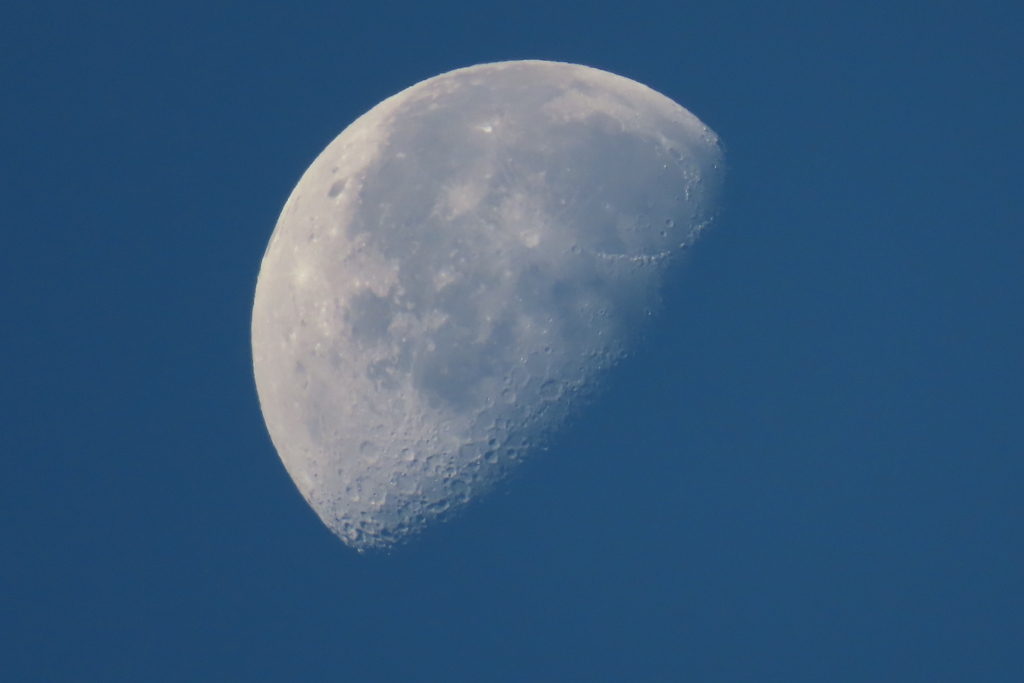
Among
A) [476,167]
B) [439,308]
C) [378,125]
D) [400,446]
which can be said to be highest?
[378,125]

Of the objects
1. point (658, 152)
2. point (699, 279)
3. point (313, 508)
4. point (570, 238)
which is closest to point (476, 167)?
point (570, 238)

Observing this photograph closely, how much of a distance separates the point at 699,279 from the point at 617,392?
46.0 inches

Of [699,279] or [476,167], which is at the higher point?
[476,167]

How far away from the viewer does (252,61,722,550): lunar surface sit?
6.70 meters

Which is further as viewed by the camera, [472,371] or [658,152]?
[658,152]

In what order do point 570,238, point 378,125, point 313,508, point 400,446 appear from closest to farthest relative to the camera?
point 570,238 → point 400,446 → point 378,125 → point 313,508

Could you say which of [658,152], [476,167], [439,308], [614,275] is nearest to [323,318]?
[439,308]

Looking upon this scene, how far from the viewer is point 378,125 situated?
8.03 metres

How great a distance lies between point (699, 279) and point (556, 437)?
1.75 meters

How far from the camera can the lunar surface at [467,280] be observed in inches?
264

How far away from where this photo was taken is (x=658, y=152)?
24.0 feet

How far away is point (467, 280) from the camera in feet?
22.1

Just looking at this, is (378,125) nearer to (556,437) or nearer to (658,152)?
(658,152)

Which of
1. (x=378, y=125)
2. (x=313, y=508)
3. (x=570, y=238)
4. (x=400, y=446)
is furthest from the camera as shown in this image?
(x=313, y=508)
